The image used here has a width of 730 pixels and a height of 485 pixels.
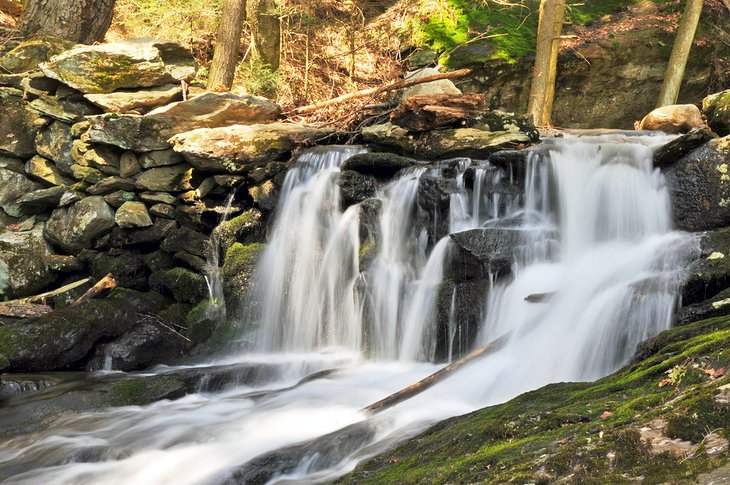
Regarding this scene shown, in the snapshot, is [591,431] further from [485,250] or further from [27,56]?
[27,56]

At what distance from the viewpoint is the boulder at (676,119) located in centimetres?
1048

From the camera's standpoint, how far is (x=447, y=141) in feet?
30.3

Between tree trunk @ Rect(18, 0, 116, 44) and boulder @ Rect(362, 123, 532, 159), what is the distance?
6.31 metres

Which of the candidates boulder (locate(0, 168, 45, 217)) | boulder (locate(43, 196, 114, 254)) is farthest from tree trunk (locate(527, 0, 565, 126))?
boulder (locate(0, 168, 45, 217))

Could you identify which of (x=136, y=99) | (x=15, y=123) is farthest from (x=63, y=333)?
(x=15, y=123)

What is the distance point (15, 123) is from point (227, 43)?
13.5ft

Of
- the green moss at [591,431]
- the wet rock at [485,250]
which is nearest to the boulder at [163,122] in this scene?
the wet rock at [485,250]

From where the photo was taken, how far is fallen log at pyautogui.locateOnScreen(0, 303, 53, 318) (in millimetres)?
8906

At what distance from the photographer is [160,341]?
868 cm

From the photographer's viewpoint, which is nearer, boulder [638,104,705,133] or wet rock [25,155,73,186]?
boulder [638,104,705,133]

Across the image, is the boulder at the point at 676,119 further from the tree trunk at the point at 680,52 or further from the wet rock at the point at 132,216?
the wet rock at the point at 132,216

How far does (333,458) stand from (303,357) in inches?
143

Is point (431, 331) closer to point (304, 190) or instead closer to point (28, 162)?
point (304, 190)

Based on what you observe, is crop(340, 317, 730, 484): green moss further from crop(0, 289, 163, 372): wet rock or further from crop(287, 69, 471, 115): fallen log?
crop(287, 69, 471, 115): fallen log
